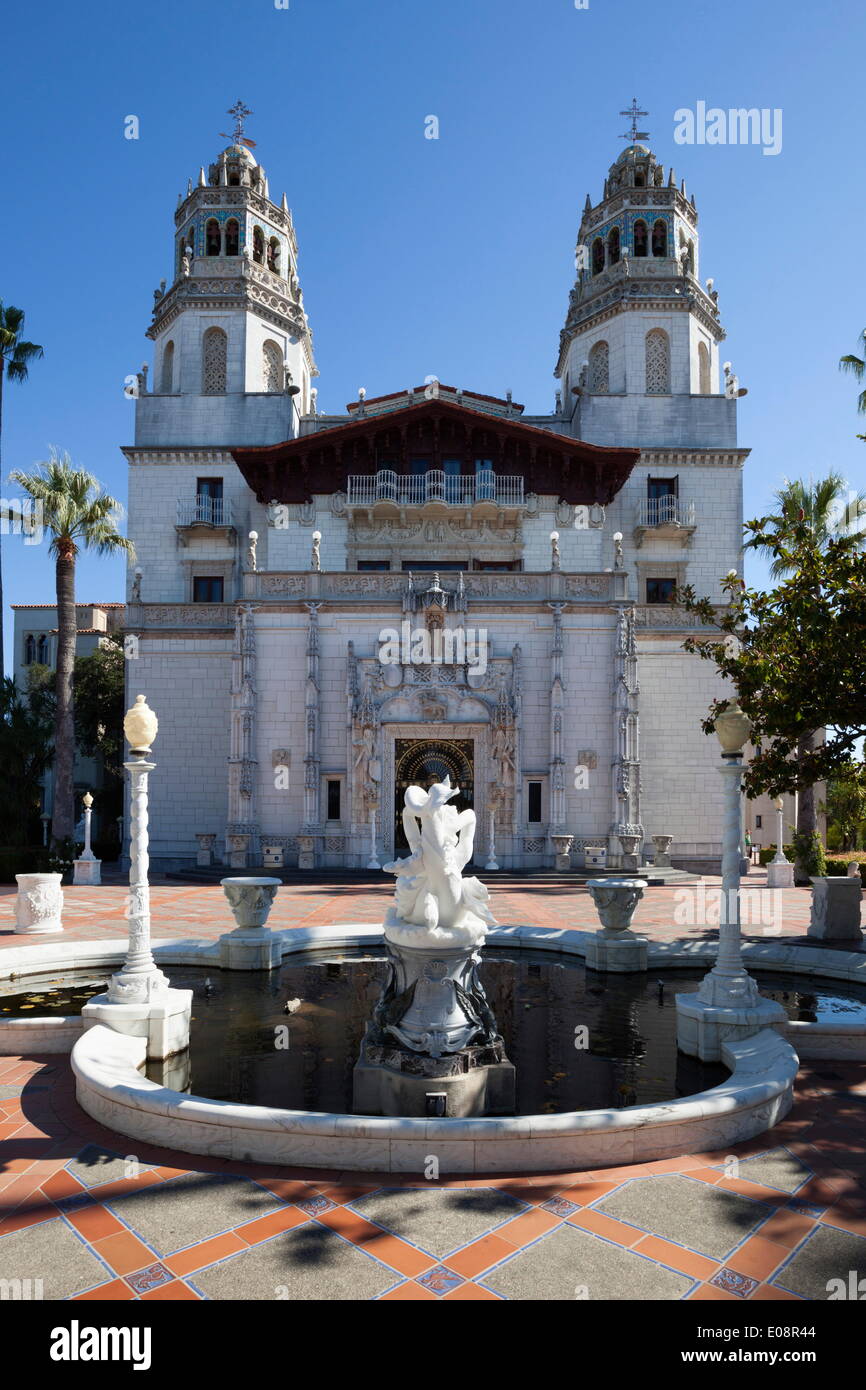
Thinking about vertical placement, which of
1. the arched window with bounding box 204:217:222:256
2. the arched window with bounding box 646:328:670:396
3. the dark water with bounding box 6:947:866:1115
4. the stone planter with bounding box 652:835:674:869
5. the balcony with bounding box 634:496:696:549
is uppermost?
the arched window with bounding box 204:217:222:256

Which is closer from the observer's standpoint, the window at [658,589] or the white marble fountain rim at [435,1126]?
the white marble fountain rim at [435,1126]

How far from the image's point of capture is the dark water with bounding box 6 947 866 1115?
725 centimetres

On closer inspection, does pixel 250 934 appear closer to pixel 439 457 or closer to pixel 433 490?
pixel 433 490

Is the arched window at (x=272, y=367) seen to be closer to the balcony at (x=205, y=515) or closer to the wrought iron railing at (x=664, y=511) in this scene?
the balcony at (x=205, y=515)

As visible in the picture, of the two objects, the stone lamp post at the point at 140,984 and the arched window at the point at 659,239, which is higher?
the arched window at the point at 659,239

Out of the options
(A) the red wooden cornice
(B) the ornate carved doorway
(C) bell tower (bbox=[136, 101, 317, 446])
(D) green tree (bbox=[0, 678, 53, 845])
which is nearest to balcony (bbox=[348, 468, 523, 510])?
(A) the red wooden cornice

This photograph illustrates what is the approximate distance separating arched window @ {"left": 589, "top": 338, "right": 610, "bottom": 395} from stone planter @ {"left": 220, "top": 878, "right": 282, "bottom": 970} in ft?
93.9

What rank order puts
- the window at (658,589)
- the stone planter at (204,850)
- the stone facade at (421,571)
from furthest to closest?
the window at (658,589) < the stone facade at (421,571) < the stone planter at (204,850)

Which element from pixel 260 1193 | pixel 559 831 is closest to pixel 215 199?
pixel 559 831

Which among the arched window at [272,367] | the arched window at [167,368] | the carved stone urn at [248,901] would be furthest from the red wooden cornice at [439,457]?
the carved stone urn at [248,901]

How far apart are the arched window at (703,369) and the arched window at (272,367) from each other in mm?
17885

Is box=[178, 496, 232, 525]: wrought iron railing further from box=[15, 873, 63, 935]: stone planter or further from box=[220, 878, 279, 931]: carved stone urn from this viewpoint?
box=[220, 878, 279, 931]: carved stone urn

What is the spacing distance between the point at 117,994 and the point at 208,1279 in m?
4.18

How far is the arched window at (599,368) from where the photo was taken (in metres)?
34.2
